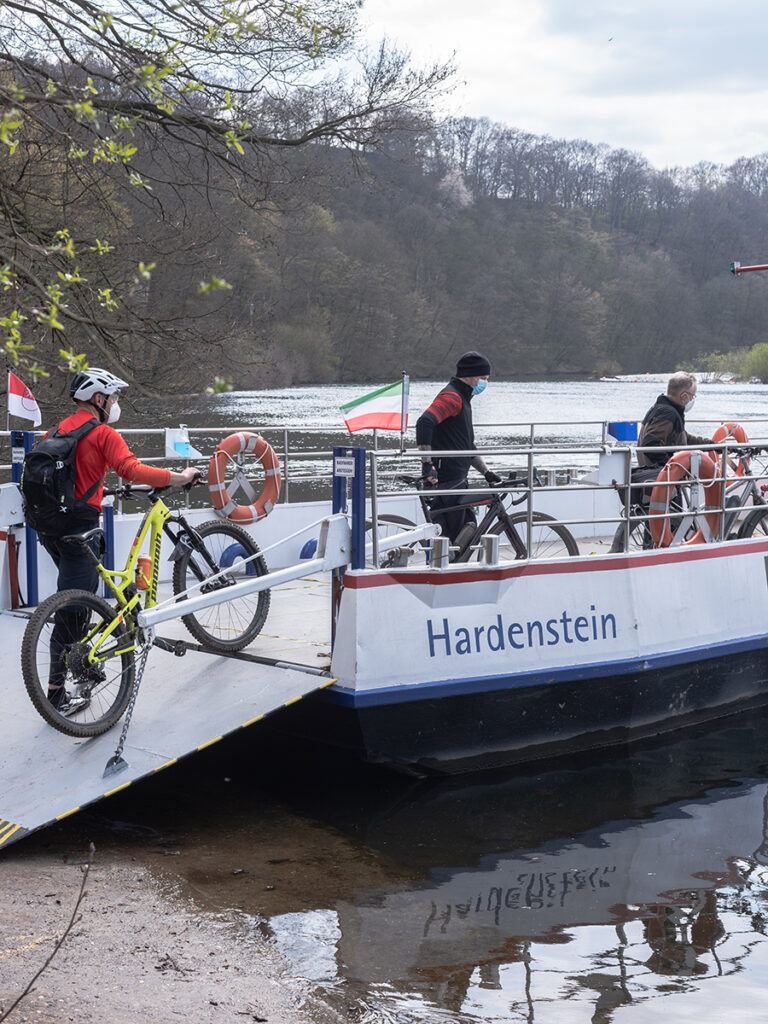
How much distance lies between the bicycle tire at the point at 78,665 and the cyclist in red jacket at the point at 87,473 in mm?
39

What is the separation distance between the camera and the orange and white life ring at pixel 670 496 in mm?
8461

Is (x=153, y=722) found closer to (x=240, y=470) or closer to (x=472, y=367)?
(x=472, y=367)

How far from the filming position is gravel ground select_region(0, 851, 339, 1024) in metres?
4.16

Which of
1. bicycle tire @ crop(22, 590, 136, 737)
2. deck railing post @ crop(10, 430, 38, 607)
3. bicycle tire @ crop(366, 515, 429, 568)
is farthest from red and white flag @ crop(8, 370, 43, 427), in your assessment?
bicycle tire @ crop(366, 515, 429, 568)

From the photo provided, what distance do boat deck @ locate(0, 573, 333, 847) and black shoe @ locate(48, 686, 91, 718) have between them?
6.9 inches

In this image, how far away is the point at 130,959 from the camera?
457cm

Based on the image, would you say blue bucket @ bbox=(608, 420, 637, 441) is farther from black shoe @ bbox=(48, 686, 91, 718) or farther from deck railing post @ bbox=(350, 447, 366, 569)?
black shoe @ bbox=(48, 686, 91, 718)

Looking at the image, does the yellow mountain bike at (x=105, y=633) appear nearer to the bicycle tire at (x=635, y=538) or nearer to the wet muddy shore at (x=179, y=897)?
the wet muddy shore at (x=179, y=897)

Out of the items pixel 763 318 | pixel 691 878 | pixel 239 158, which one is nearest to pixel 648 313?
pixel 763 318

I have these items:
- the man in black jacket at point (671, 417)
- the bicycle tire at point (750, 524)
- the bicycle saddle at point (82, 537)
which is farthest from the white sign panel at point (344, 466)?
the bicycle tire at point (750, 524)

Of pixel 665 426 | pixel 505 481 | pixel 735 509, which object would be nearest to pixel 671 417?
pixel 665 426

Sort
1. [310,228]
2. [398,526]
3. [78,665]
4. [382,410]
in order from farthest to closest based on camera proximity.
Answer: [310,228] < [382,410] < [398,526] < [78,665]

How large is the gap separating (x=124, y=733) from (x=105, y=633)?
546 millimetres

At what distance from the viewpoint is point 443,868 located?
6164mm
